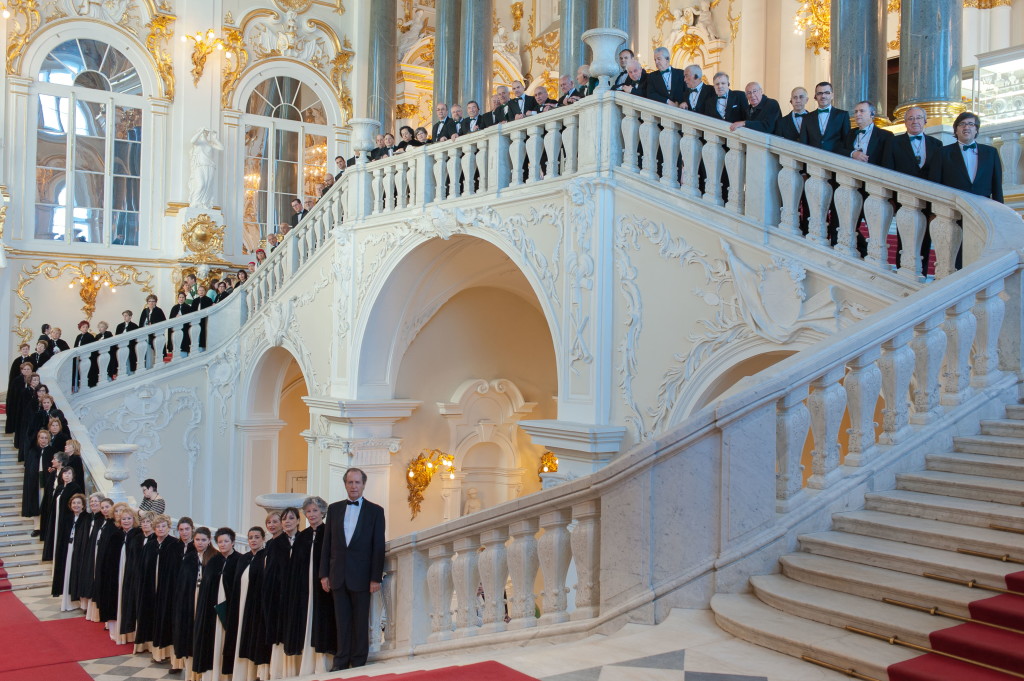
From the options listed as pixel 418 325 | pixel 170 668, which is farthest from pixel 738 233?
pixel 418 325

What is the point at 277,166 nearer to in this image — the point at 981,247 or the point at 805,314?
the point at 805,314

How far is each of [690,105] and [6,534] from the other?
9.17m

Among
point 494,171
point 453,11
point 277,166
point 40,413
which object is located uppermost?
point 453,11

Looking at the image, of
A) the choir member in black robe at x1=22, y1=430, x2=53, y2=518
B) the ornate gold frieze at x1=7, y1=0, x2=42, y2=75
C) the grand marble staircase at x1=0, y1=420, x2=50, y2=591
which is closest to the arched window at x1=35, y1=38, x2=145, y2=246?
the ornate gold frieze at x1=7, y1=0, x2=42, y2=75

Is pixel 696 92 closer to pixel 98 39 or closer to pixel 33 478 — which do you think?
pixel 33 478

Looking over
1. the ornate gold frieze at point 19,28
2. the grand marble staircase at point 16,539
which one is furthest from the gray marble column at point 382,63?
the grand marble staircase at point 16,539

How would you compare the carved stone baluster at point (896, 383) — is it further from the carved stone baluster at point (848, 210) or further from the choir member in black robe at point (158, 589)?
the choir member in black robe at point (158, 589)

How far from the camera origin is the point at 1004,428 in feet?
16.7

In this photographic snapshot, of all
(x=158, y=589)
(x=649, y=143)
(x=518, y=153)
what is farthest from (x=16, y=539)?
(x=649, y=143)

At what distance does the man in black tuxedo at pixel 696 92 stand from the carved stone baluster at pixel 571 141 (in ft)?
3.58

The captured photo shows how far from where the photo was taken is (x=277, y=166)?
2103 centimetres

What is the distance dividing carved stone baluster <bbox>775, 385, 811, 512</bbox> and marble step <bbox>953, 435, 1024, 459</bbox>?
42.2 inches

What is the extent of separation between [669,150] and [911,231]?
268 centimetres

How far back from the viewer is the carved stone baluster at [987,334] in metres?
5.31
